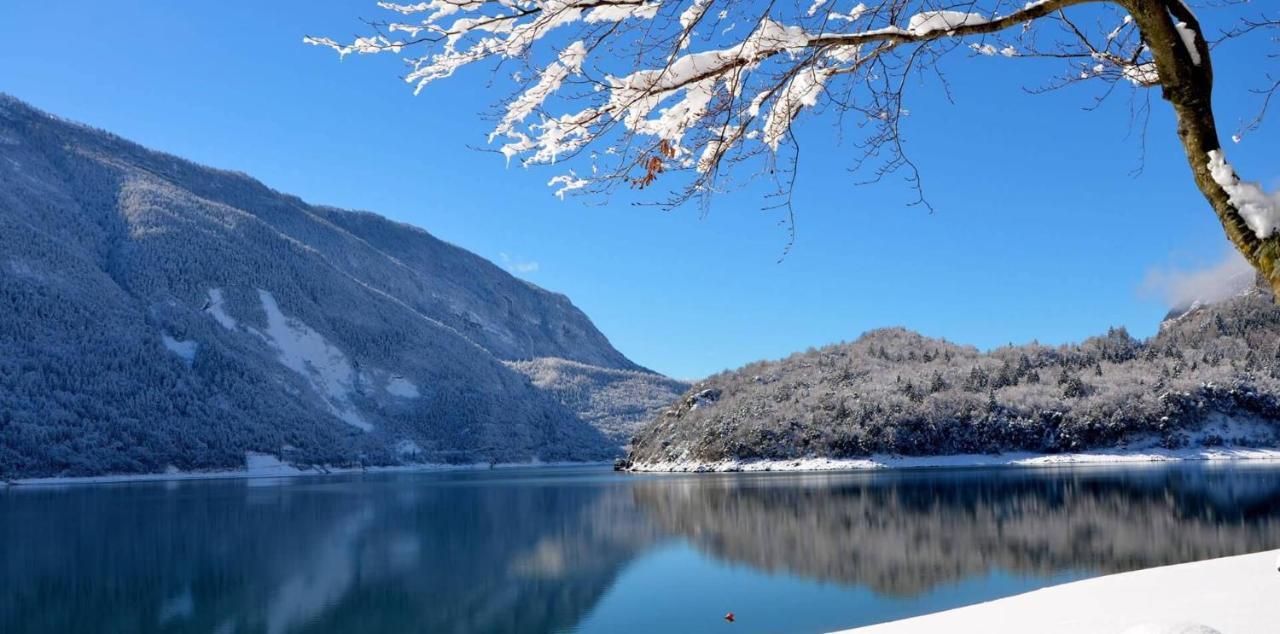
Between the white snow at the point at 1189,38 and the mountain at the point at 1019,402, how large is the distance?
91991 mm

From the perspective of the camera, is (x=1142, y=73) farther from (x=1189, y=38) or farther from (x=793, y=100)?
(x=793, y=100)

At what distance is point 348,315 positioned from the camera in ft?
609

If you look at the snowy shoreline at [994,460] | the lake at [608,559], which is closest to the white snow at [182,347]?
the snowy shoreline at [994,460]

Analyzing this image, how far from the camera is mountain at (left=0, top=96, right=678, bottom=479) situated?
4348 inches

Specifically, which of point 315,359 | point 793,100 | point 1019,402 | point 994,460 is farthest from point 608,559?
point 315,359

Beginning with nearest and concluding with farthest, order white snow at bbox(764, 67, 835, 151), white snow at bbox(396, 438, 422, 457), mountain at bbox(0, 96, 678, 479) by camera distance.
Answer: white snow at bbox(764, 67, 835, 151) → mountain at bbox(0, 96, 678, 479) → white snow at bbox(396, 438, 422, 457)

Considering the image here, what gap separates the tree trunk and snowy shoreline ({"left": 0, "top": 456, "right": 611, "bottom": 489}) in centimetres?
10603

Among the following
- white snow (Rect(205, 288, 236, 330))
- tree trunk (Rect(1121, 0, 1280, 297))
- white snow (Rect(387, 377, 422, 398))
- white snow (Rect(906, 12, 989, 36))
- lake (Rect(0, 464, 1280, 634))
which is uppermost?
white snow (Rect(205, 288, 236, 330))

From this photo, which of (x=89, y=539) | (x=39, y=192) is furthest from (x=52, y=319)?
(x=89, y=539)

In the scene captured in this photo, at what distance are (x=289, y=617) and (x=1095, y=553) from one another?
20.5 m

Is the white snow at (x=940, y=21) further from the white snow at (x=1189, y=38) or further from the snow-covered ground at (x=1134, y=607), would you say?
the snow-covered ground at (x=1134, y=607)

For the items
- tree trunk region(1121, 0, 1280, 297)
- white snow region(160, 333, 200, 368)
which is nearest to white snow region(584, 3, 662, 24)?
tree trunk region(1121, 0, 1280, 297)

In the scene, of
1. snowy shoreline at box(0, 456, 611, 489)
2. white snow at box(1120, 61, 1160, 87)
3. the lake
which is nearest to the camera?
white snow at box(1120, 61, 1160, 87)

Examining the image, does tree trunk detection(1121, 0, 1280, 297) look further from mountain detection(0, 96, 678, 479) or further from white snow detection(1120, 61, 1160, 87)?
mountain detection(0, 96, 678, 479)
